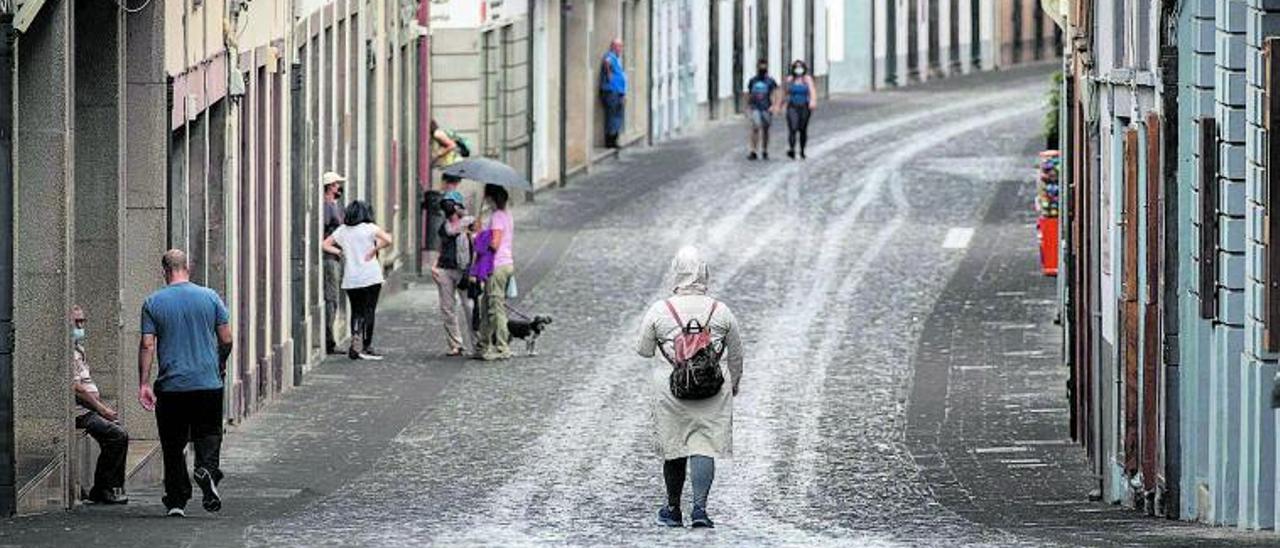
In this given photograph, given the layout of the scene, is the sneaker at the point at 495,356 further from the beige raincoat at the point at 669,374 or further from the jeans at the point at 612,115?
the jeans at the point at 612,115

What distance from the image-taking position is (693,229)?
37.9 m

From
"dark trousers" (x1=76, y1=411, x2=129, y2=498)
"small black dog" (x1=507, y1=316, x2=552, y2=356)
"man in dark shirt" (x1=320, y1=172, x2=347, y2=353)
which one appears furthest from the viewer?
"man in dark shirt" (x1=320, y1=172, x2=347, y2=353)

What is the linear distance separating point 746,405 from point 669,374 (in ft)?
25.9

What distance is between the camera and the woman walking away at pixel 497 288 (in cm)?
2772

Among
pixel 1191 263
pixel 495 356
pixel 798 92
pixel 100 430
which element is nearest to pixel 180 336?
pixel 100 430

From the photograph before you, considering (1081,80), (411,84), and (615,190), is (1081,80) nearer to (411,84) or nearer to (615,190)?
(411,84)

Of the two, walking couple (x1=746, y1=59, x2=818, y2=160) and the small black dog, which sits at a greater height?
walking couple (x1=746, y1=59, x2=818, y2=160)

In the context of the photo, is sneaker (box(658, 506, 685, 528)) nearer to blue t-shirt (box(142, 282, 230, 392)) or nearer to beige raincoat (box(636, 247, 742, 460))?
beige raincoat (box(636, 247, 742, 460))

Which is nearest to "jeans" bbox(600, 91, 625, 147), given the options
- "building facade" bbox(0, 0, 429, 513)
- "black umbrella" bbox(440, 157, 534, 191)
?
"building facade" bbox(0, 0, 429, 513)

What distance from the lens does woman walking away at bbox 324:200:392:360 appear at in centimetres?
2795

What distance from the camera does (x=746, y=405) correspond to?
2486cm

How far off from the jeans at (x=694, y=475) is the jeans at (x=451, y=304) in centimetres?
1089

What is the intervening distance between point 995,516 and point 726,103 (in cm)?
3972

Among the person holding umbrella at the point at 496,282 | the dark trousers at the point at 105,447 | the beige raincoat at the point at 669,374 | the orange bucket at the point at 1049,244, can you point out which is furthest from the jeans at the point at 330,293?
the beige raincoat at the point at 669,374
